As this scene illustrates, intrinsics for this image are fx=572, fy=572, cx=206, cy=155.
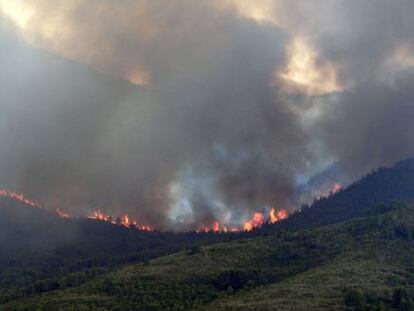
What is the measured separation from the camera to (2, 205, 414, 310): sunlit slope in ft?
370

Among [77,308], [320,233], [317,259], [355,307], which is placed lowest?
[355,307]

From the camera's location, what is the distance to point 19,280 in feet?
654

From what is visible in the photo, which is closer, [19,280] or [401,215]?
[401,215]

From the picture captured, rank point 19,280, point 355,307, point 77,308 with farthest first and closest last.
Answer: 1. point 19,280
2. point 77,308
3. point 355,307

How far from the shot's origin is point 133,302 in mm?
121875

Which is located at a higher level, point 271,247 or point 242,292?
point 271,247

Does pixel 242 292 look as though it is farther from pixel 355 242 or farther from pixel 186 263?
pixel 355 242

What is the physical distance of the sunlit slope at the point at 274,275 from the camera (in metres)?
113

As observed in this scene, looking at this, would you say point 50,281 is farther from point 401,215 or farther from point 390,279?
point 401,215

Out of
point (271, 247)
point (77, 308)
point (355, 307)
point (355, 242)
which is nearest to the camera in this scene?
point (355, 307)

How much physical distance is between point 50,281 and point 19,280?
42061mm

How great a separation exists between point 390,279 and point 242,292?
32831mm

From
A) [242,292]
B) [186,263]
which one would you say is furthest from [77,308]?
[186,263]

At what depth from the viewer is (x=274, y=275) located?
145m
